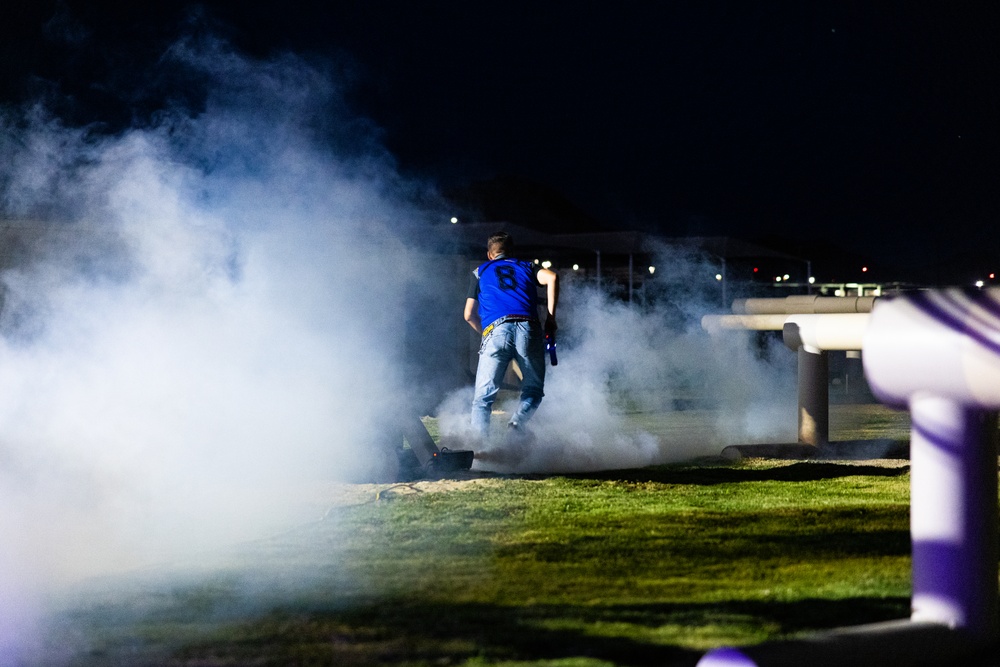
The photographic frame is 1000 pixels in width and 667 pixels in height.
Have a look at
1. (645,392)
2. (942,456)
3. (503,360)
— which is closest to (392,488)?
(503,360)

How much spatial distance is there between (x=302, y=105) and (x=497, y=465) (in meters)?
3.79

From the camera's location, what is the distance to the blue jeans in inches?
283

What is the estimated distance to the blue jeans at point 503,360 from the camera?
7.19 meters

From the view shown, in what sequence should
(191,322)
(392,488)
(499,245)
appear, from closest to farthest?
(392,488)
(191,322)
(499,245)

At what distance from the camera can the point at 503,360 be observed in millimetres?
7195

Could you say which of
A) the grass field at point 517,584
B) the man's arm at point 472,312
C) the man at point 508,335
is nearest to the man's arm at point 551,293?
the man at point 508,335

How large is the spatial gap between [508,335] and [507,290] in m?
A: 0.30

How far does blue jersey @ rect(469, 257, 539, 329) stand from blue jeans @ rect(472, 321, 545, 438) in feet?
0.29

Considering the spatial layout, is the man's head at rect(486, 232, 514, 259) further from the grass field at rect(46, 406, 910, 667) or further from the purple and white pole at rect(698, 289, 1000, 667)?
the purple and white pole at rect(698, 289, 1000, 667)

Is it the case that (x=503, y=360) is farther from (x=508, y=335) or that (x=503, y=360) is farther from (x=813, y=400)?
(x=813, y=400)

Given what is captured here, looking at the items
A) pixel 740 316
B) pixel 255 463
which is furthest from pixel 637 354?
pixel 255 463

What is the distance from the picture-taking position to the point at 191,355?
7.08 metres

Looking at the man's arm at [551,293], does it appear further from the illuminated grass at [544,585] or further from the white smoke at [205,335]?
the illuminated grass at [544,585]

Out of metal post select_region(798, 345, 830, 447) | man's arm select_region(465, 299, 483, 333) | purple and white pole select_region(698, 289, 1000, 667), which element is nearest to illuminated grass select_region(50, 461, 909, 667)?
purple and white pole select_region(698, 289, 1000, 667)
